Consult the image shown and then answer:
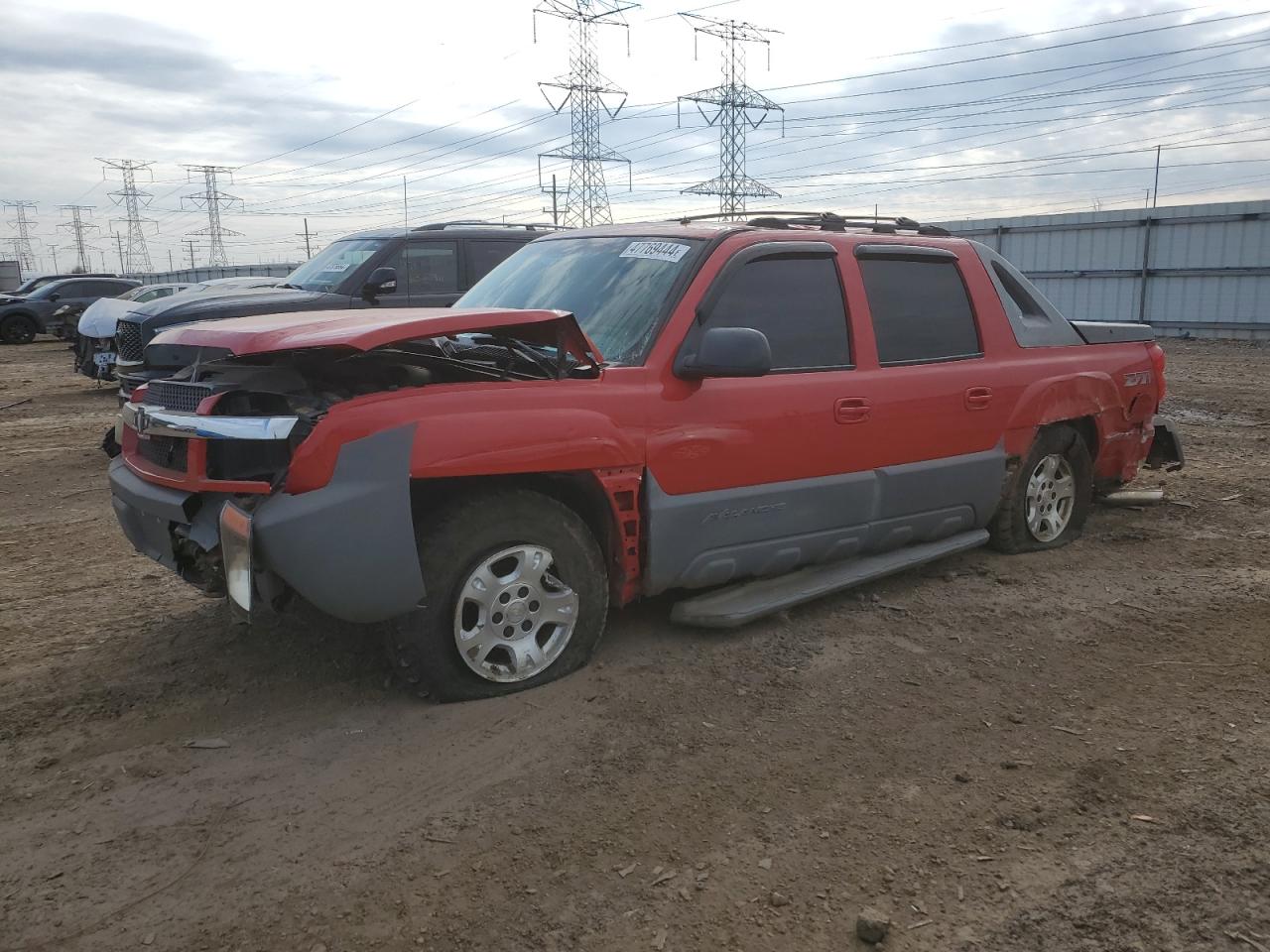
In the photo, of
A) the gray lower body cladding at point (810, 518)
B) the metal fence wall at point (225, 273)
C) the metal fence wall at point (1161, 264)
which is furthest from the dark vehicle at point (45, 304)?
the gray lower body cladding at point (810, 518)

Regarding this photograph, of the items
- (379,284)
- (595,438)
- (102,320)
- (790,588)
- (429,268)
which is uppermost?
(429,268)

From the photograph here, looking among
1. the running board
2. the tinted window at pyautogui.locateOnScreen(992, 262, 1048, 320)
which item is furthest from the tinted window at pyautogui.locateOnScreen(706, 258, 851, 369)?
→ the tinted window at pyautogui.locateOnScreen(992, 262, 1048, 320)

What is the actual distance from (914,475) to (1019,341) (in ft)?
3.84

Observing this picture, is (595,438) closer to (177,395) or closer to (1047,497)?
(177,395)

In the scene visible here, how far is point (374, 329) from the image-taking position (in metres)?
3.23

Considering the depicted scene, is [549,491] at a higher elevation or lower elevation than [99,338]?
lower

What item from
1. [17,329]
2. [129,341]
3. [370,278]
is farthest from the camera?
[17,329]

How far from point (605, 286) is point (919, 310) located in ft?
5.44

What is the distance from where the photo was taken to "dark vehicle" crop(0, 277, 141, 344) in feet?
77.8

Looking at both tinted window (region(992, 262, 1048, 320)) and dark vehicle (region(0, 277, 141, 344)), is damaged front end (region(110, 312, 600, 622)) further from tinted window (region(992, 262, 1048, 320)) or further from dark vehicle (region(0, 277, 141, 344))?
dark vehicle (region(0, 277, 141, 344))

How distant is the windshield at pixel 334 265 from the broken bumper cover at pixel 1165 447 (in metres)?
6.60

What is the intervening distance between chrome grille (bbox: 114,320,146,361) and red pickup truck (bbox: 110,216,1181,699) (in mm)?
5280

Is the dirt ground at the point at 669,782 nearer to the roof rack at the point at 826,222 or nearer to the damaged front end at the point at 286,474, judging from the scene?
the damaged front end at the point at 286,474

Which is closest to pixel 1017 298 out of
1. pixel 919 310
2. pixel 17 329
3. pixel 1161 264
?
pixel 919 310
